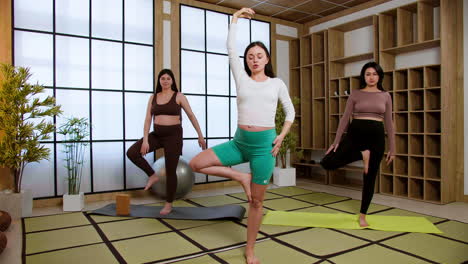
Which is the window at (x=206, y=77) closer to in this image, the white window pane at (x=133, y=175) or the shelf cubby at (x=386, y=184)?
the white window pane at (x=133, y=175)

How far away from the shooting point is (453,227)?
3.04 metres

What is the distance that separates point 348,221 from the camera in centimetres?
322

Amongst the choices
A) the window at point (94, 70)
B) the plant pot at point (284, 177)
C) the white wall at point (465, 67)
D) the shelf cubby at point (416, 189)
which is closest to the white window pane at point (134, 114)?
the window at point (94, 70)

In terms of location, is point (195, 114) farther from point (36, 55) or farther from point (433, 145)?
point (433, 145)

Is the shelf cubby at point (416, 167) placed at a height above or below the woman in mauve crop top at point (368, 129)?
below

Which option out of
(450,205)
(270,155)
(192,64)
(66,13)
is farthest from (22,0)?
(450,205)

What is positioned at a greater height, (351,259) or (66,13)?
(66,13)

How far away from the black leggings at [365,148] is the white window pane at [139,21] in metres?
2.80

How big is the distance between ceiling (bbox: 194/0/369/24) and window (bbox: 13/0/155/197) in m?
1.34

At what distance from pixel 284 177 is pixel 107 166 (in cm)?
242

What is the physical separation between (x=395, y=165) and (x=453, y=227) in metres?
1.47

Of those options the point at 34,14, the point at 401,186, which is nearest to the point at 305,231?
the point at 401,186

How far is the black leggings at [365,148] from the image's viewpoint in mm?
3094

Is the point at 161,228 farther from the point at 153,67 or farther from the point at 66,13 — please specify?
the point at 66,13
